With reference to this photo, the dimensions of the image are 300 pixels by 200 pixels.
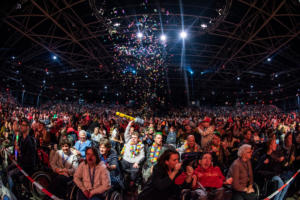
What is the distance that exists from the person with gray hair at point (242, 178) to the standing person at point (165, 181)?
1054 millimetres

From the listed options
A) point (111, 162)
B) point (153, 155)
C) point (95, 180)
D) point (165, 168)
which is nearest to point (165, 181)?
point (165, 168)

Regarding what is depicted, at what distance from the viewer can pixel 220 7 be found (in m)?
9.04

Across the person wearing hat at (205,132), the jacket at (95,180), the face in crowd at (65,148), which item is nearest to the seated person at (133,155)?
the face in crowd at (65,148)

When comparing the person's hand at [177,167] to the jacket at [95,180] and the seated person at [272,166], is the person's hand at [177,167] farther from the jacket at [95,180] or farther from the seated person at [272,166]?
the seated person at [272,166]

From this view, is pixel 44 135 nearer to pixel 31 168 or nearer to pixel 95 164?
pixel 31 168

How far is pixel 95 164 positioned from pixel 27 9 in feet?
34.7

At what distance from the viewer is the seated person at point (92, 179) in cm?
254

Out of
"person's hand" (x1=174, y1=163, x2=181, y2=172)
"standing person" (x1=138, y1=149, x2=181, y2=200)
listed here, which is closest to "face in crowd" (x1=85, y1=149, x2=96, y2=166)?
"standing person" (x1=138, y1=149, x2=181, y2=200)

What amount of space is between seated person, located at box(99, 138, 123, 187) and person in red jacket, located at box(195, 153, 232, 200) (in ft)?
4.70

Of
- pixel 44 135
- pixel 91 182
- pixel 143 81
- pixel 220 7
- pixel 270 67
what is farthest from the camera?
pixel 143 81

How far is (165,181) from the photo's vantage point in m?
2.12

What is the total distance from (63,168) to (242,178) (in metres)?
3.20

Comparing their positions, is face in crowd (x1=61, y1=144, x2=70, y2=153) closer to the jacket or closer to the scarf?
the jacket

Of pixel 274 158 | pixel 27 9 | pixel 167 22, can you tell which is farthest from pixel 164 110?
pixel 274 158
